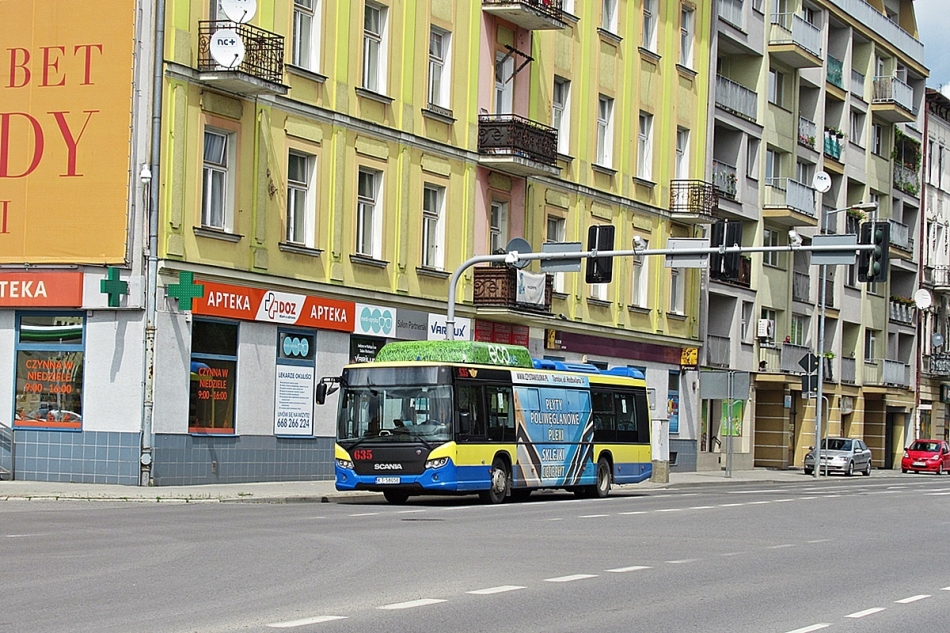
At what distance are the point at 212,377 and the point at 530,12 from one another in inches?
584

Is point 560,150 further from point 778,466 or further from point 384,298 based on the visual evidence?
point 778,466

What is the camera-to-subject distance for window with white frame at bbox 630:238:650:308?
4897 centimetres

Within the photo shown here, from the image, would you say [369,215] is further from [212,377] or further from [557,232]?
[557,232]

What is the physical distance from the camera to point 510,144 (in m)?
39.8

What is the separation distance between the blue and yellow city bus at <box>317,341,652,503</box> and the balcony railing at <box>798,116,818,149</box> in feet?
111

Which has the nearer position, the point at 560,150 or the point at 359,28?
the point at 359,28

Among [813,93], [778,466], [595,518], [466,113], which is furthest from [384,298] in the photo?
[813,93]

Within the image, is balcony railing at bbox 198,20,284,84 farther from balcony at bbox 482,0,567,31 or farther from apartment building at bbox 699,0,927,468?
apartment building at bbox 699,0,927,468

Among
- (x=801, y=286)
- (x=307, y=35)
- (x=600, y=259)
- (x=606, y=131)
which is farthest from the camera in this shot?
(x=801, y=286)

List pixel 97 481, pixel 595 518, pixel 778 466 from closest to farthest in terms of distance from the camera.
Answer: pixel 595 518 < pixel 97 481 < pixel 778 466

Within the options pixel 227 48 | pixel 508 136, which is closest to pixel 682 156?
pixel 508 136

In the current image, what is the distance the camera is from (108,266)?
1153 inches

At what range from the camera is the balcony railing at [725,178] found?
54.5 meters

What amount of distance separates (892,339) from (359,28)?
150 ft
